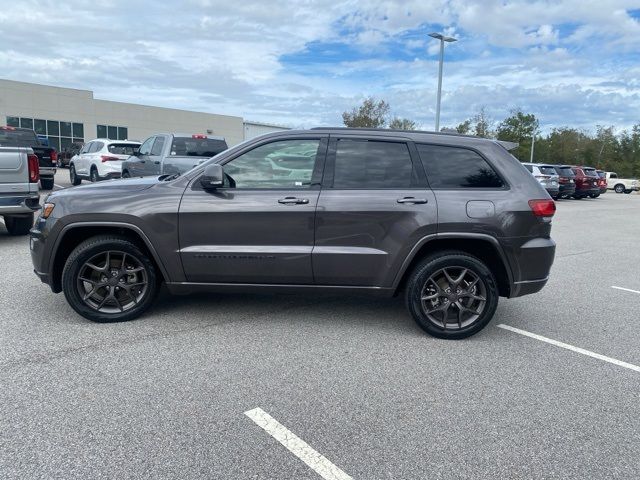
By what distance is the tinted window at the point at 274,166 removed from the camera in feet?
14.5

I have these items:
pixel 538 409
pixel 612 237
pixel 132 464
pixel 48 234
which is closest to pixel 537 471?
pixel 538 409

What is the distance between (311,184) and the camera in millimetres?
4371

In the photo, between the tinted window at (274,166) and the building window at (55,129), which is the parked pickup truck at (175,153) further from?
the building window at (55,129)

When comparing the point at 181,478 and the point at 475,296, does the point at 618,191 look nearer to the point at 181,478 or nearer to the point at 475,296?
the point at 475,296

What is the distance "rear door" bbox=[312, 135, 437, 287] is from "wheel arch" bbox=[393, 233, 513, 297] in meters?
0.07

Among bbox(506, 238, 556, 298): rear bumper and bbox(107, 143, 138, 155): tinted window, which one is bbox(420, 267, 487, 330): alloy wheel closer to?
bbox(506, 238, 556, 298): rear bumper

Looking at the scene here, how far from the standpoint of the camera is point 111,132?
5088cm

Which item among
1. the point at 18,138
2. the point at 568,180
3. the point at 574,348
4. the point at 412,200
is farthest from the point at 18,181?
the point at 568,180

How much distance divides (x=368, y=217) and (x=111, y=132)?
2064 inches

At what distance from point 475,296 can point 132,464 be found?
2994 mm

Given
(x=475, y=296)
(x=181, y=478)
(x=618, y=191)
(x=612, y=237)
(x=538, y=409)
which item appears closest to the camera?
(x=181, y=478)

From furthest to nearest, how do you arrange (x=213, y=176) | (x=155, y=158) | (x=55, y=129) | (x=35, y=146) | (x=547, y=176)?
(x=55, y=129)
(x=547, y=176)
(x=35, y=146)
(x=155, y=158)
(x=213, y=176)

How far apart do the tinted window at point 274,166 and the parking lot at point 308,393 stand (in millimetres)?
1301

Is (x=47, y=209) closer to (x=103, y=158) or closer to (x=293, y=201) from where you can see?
(x=293, y=201)
